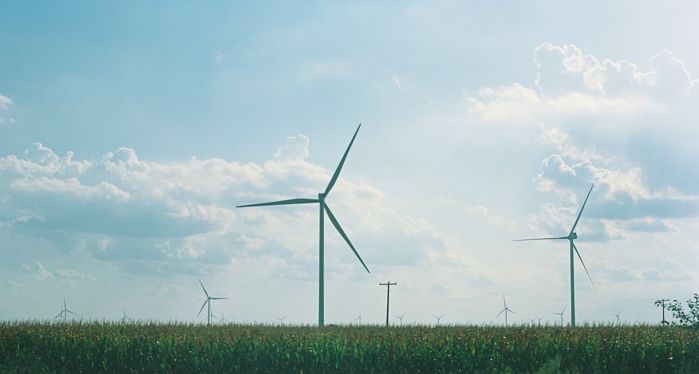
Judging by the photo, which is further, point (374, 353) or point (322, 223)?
point (322, 223)

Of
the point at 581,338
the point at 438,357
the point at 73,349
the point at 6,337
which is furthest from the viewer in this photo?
the point at 6,337

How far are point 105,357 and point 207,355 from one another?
5593 mm

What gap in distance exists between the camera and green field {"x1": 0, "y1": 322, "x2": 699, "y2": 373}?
1303 inches

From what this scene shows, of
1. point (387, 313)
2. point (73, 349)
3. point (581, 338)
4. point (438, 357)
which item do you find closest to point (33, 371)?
point (73, 349)

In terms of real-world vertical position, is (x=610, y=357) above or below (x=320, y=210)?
below

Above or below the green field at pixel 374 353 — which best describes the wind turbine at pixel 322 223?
above

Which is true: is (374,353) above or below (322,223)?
below

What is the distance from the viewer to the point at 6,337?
137 ft

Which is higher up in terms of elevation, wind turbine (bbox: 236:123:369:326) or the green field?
wind turbine (bbox: 236:123:369:326)

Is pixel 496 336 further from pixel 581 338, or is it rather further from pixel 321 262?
pixel 321 262

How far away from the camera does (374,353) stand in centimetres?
3331

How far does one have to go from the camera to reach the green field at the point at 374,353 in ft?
109

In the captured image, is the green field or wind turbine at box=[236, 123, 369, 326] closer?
the green field

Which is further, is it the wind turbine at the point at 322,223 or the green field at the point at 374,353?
the wind turbine at the point at 322,223
